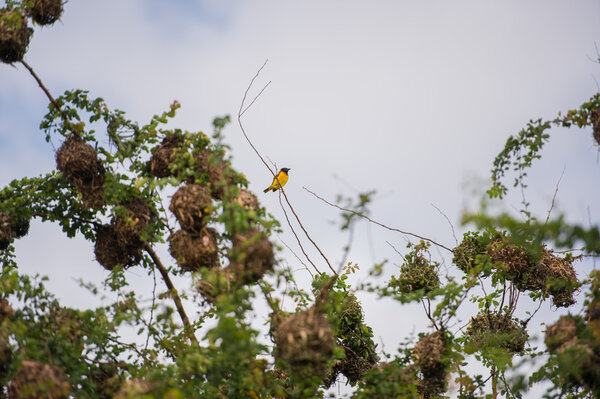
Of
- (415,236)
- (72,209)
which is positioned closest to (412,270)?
(415,236)

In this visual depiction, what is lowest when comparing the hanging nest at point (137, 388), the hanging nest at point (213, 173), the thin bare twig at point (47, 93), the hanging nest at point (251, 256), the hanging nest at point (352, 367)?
the hanging nest at point (137, 388)

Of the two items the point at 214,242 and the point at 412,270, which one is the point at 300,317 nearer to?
the point at 214,242

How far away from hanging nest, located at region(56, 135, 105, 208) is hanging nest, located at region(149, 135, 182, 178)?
1.81ft

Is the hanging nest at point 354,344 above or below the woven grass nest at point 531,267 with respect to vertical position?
below

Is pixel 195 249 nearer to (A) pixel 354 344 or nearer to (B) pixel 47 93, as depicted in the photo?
(B) pixel 47 93

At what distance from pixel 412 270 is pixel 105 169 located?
354 centimetres

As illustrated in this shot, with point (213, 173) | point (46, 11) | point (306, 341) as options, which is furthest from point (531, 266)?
point (46, 11)

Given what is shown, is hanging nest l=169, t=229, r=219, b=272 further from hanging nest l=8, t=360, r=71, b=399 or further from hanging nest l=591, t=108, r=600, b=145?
hanging nest l=591, t=108, r=600, b=145

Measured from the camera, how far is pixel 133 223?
537 centimetres

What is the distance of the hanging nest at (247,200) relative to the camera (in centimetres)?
453

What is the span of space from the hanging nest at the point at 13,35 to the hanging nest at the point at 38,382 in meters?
2.65

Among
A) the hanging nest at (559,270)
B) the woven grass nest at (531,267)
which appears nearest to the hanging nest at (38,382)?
the woven grass nest at (531,267)

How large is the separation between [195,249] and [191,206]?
0.33 m

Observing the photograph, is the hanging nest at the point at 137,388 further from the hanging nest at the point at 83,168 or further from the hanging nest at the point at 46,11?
the hanging nest at the point at 46,11
